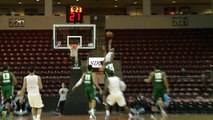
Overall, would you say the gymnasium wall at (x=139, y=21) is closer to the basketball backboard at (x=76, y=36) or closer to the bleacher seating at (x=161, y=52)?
the bleacher seating at (x=161, y=52)

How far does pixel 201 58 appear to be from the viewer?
1208 inches

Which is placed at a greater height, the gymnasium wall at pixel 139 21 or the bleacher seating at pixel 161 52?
the gymnasium wall at pixel 139 21

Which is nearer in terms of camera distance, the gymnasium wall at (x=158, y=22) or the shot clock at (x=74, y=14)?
the shot clock at (x=74, y=14)

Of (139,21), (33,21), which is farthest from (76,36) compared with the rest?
(139,21)

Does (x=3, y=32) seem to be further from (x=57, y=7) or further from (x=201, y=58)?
(x=201, y=58)

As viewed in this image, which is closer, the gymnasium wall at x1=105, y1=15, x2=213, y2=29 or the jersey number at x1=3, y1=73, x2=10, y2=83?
the jersey number at x1=3, y1=73, x2=10, y2=83

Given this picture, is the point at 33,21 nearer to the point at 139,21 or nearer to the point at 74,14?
the point at 139,21

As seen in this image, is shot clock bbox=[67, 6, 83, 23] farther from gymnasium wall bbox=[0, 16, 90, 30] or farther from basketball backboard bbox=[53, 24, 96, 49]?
gymnasium wall bbox=[0, 16, 90, 30]

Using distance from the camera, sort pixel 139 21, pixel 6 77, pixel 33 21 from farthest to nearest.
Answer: pixel 139 21 < pixel 33 21 < pixel 6 77

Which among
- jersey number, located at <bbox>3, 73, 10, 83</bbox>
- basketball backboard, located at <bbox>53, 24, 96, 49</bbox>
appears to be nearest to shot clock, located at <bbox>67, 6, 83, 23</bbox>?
basketball backboard, located at <bbox>53, 24, 96, 49</bbox>

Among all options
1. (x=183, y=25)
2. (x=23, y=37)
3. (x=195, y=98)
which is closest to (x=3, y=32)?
(x=23, y=37)

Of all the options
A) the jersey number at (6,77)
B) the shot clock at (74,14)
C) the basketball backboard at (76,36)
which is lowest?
the jersey number at (6,77)

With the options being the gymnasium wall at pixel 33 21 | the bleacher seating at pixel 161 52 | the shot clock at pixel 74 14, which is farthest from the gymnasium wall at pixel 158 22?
the shot clock at pixel 74 14

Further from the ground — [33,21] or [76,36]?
[33,21]
